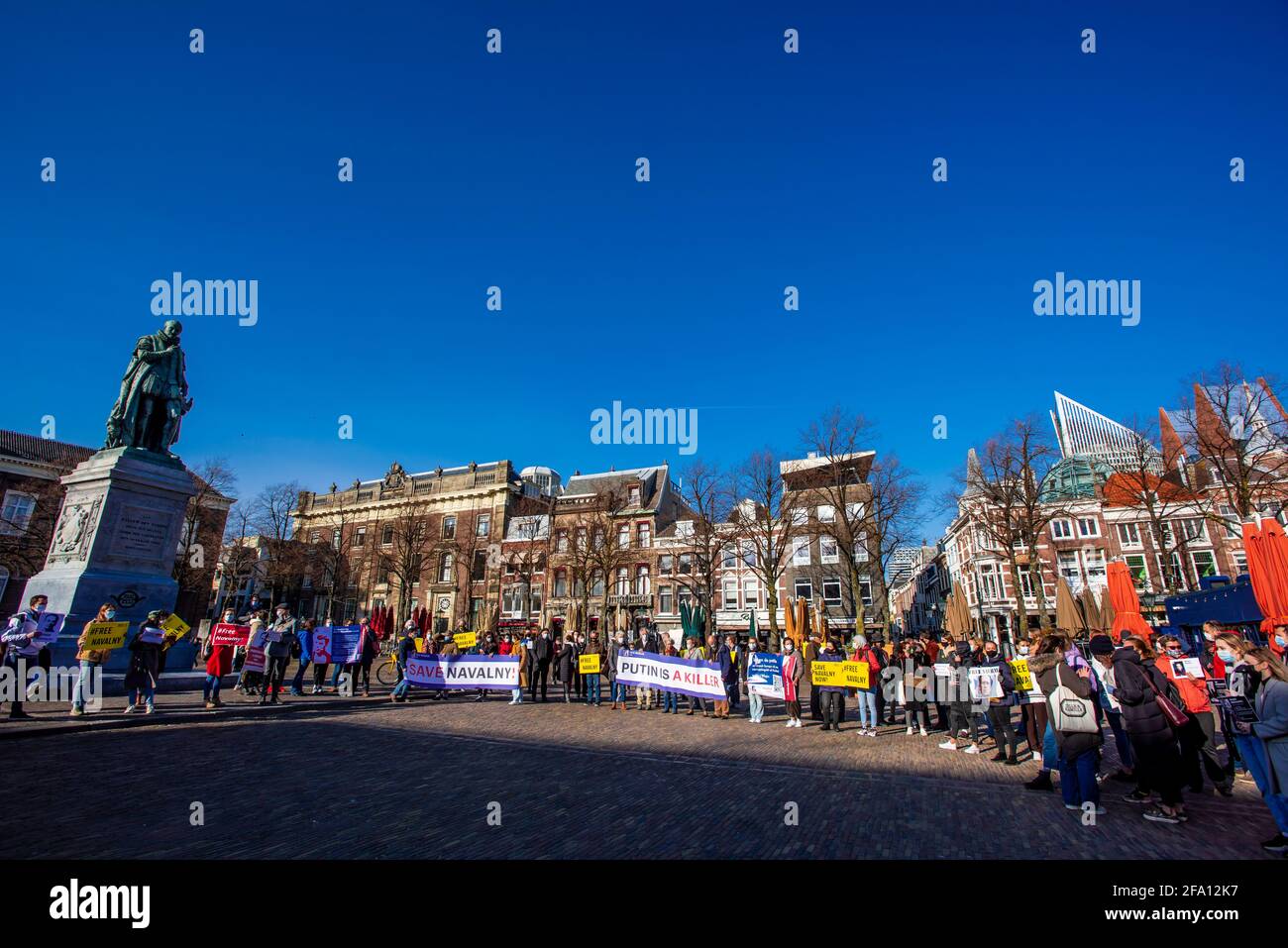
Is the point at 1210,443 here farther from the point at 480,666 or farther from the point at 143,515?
the point at 143,515

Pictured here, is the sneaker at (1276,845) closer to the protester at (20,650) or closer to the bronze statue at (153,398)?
the protester at (20,650)

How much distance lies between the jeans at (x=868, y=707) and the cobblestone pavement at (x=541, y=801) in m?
1.92

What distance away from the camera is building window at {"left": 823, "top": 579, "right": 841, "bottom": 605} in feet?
158

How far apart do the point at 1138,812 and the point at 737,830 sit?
5328 mm

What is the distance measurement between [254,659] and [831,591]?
1638 inches

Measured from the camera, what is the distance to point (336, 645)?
63.2 feet

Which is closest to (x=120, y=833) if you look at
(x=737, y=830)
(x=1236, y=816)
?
(x=737, y=830)

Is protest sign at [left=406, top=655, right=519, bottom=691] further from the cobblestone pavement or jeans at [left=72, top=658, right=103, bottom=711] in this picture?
jeans at [left=72, top=658, right=103, bottom=711]

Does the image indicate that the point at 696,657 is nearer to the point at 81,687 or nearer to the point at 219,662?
the point at 219,662

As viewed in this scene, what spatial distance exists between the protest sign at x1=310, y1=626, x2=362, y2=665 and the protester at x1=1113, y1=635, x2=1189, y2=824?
18.9 metres

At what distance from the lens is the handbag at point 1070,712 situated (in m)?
7.01

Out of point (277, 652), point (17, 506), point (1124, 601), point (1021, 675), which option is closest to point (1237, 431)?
point (1124, 601)

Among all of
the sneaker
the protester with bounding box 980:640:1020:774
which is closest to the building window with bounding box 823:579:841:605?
the protester with bounding box 980:640:1020:774
